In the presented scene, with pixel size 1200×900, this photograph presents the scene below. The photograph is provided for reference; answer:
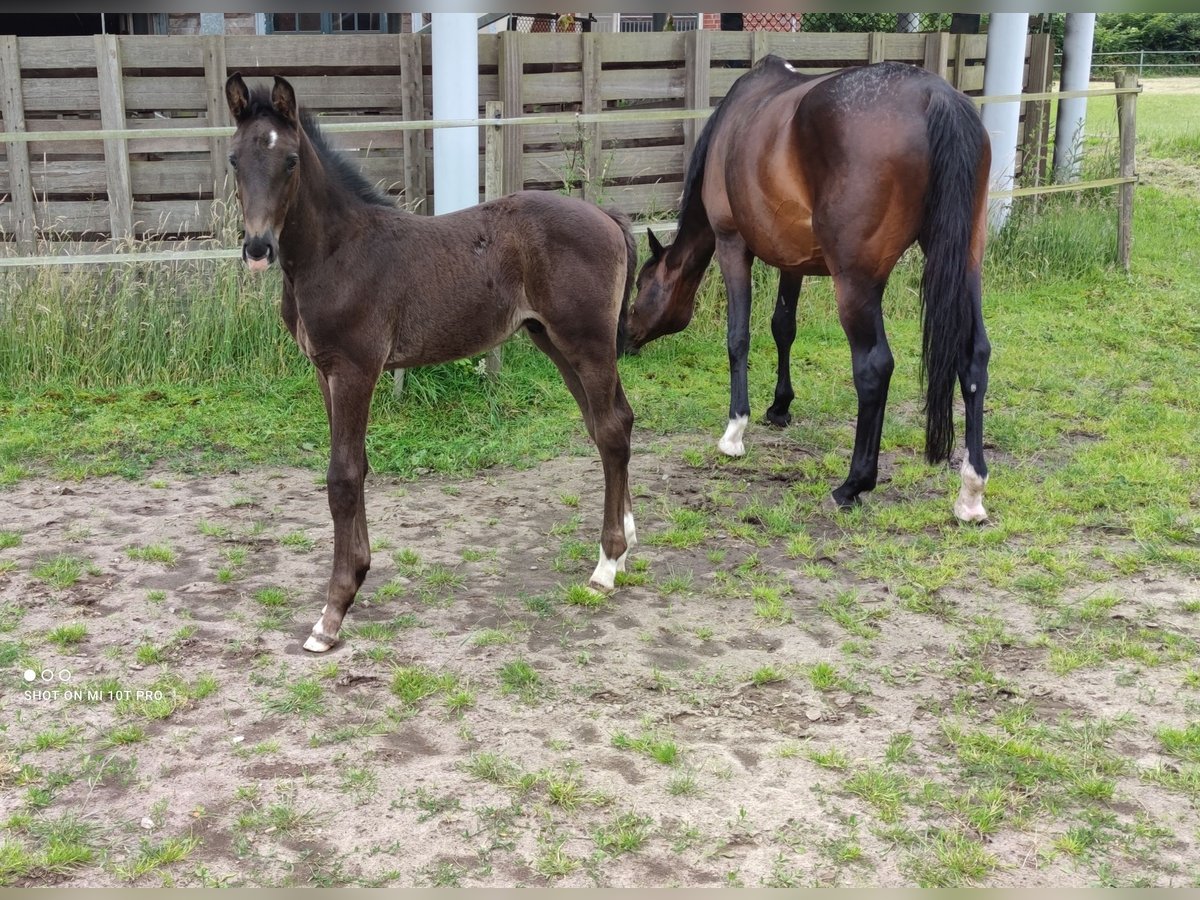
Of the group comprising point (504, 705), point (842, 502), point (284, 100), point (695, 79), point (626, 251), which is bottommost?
point (504, 705)

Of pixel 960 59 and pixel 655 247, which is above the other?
pixel 960 59

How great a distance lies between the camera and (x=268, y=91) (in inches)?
151

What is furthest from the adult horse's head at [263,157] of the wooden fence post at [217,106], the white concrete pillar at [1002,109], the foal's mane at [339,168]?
the white concrete pillar at [1002,109]

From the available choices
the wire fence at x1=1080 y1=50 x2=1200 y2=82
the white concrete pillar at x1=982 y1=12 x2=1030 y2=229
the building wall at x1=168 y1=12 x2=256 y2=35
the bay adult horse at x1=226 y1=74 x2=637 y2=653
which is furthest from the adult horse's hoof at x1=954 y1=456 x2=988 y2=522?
the wire fence at x1=1080 y1=50 x2=1200 y2=82

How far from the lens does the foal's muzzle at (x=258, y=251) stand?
3596 millimetres

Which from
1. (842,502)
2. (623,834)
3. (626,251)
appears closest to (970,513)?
(842,502)

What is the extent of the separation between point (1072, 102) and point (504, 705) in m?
10.1

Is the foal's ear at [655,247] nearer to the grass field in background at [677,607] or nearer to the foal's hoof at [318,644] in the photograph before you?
the grass field in background at [677,607]

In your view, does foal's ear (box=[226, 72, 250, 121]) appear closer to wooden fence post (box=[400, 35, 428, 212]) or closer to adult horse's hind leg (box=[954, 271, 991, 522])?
adult horse's hind leg (box=[954, 271, 991, 522])

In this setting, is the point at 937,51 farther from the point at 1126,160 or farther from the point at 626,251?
the point at 626,251

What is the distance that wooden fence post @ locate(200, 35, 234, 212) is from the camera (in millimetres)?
7930

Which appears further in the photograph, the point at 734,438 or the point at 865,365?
the point at 734,438

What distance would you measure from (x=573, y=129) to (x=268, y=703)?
607 centimetres

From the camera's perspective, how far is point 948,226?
5008 mm
